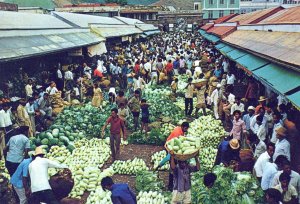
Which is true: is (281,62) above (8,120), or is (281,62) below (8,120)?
above

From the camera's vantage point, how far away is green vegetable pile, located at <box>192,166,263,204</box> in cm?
579

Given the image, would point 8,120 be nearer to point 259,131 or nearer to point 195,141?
point 195,141

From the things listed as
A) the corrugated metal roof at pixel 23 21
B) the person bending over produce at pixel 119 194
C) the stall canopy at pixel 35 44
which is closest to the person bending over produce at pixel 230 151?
the person bending over produce at pixel 119 194

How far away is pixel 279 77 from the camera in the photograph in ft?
24.9

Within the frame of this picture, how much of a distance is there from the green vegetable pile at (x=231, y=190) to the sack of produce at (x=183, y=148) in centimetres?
59

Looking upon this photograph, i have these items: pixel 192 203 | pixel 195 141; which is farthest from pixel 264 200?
pixel 195 141

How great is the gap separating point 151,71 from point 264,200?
537 inches

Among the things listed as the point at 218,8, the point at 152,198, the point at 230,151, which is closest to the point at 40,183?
the point at 152,198

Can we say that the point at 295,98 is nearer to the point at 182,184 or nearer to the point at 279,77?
the point at 279,77

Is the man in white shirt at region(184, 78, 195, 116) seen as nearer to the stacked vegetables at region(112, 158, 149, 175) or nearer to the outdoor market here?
the outdoor market

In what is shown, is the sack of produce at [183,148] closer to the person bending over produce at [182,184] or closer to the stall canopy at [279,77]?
the person bending over produce at [182,184]

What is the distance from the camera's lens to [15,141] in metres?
7.21

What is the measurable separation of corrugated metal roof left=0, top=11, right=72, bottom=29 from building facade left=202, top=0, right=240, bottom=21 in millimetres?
A: 58224

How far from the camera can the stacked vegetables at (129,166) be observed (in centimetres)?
872
